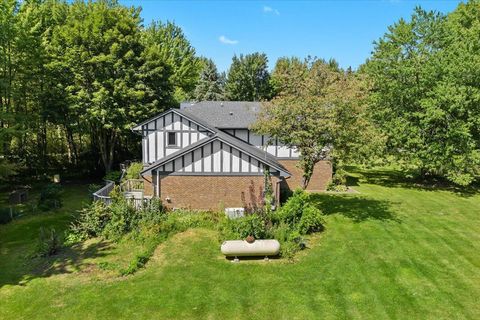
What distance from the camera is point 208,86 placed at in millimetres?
72188

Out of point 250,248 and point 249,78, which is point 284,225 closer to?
point 250,248

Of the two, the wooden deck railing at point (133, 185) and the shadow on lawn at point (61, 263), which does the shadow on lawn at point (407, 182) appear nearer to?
the wooden deck railing at point (133, 185)

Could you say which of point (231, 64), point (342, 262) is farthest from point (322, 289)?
point (231, 64)

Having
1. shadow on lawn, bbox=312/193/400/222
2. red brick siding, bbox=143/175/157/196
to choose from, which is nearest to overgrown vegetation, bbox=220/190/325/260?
shadow on lawn, bbox=312/193/400/222

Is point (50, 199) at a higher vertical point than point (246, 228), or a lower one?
higher

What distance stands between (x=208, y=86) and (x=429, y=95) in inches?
1898

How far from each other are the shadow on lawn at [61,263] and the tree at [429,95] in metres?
26.1

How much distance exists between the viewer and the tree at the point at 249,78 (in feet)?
227

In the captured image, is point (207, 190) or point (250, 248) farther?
point (207, 190)

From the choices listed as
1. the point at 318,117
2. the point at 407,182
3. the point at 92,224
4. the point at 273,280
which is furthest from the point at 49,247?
the point at 407,182

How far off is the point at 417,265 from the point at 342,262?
3429 millimetres

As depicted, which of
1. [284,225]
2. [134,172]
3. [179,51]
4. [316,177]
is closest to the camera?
[284,225]

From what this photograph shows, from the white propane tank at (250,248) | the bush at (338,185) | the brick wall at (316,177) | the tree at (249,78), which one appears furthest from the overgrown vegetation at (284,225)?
the tree at (249,78)

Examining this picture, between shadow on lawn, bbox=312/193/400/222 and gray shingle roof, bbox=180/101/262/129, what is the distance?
8.94 metres
